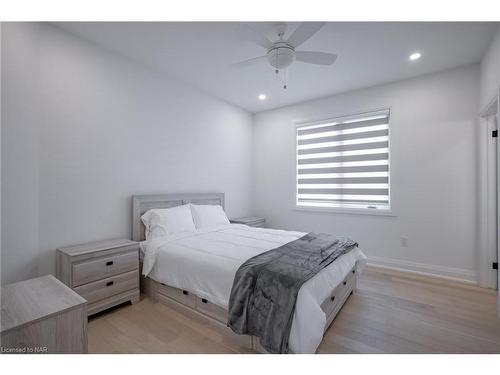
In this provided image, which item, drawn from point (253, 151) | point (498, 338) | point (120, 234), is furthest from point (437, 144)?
point (120, 234)

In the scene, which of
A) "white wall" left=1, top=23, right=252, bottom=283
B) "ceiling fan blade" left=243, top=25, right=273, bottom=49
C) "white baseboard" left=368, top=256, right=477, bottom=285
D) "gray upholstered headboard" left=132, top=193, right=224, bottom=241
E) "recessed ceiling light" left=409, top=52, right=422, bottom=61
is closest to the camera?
"ceiling fan blade" left=243, top=25, right=273, bottom=49

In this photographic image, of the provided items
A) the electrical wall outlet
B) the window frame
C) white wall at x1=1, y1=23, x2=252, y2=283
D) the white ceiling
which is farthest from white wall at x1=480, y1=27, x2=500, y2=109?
white wall at x1=1, y1=23, x2=252, y2=283

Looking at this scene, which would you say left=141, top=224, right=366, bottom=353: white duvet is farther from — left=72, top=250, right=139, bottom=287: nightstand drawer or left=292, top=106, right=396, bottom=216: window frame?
left=292, top=106, right=396, bottom=216: window frame

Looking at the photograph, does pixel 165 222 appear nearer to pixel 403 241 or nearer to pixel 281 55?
pixel 281 55

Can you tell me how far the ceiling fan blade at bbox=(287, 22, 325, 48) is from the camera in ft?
5.88

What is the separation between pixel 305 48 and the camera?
8.54 feet

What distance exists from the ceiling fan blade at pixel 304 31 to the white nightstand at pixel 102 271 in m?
2.55

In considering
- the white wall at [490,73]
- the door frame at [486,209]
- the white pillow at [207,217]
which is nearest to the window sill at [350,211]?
the door frame at [486,209]

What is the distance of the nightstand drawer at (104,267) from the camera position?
2076 millimetres

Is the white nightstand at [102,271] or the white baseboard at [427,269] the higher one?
the white nightstand at [102,271]

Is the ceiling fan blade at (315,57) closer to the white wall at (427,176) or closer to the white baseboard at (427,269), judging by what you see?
the white wall at (427,176)

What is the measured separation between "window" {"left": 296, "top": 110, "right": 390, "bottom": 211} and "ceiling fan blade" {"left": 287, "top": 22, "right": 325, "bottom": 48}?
219cm

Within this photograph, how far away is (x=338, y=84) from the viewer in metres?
3.55

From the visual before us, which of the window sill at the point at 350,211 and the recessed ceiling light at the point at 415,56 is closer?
the recessed ceiling light at the point at 415,56
